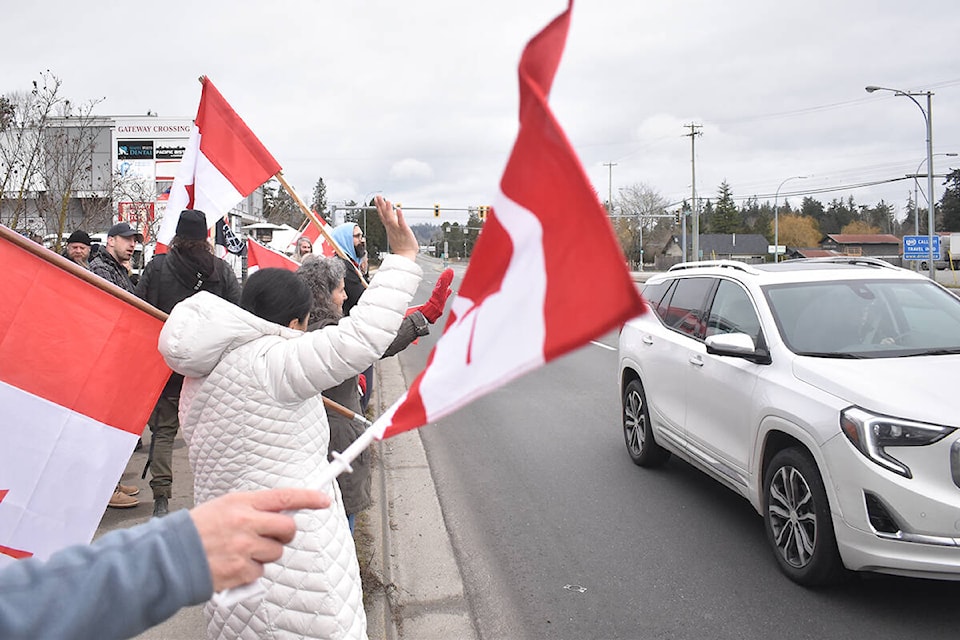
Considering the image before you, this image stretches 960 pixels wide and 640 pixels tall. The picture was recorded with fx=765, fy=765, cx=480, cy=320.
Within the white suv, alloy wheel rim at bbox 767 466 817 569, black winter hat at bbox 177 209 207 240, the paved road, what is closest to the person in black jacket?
black winter hat at bbox 177 209 207 240

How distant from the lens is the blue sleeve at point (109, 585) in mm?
1064

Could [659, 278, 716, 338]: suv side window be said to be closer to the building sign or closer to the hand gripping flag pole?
the hand gripping flag pole

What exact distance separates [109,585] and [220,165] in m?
3.90

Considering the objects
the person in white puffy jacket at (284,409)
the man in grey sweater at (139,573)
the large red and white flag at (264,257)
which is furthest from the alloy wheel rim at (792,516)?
the large red and white flag at (264,257)

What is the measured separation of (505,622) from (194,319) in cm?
263

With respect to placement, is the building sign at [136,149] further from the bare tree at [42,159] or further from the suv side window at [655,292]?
the suv side window at [655,292]

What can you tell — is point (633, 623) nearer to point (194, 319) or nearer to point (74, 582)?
point (194, 319)

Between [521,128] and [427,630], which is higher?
[521,128]

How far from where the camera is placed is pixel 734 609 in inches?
164

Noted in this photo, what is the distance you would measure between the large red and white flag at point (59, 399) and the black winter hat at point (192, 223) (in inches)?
67.8

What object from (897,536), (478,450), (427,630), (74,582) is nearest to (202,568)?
(74,582)

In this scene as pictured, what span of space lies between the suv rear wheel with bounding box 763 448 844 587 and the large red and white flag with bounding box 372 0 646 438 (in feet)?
10.8

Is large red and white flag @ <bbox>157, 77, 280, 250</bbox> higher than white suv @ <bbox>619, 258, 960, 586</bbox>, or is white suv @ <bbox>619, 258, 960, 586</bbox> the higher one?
large red and white flag @ <bbox>157, 77, 280, 250</bbox>

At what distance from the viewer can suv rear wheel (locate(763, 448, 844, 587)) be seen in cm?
409
